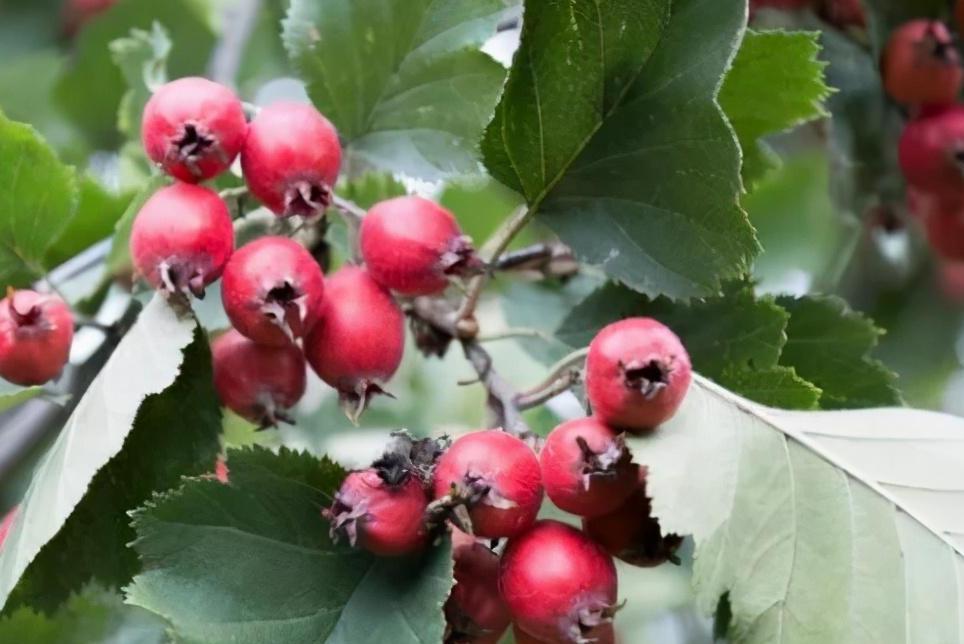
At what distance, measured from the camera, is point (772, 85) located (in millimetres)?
776

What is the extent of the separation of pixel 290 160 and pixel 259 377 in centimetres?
15

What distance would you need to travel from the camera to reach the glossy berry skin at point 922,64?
1.08 m

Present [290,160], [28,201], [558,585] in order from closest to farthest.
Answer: [558,585] < [290,160] < [28,201]

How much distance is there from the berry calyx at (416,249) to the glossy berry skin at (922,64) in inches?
23.4

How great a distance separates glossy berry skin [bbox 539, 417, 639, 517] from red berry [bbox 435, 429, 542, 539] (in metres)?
0.01

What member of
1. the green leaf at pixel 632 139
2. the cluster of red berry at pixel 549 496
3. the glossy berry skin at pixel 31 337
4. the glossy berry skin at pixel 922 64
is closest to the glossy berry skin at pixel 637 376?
the cluster of red berry at pixel 549 496

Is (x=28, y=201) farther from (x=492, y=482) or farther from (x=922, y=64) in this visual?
(x=922, y=64)

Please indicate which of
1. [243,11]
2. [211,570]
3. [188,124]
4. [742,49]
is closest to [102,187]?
[188,124]

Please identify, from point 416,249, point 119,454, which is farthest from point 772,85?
point 119,454

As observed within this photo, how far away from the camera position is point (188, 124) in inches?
27.5

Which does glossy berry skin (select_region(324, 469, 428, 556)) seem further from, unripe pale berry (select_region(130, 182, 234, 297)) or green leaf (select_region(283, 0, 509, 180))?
green leaf (select_region(283, 0, 509, 180))

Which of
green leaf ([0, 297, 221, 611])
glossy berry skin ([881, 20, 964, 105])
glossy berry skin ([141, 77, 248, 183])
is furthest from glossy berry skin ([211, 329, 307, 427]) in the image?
glossy berry skin ([881, 20, 964, 105])

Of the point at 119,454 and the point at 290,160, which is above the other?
the point at 290,160

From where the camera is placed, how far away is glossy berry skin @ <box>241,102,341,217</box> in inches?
28.2
